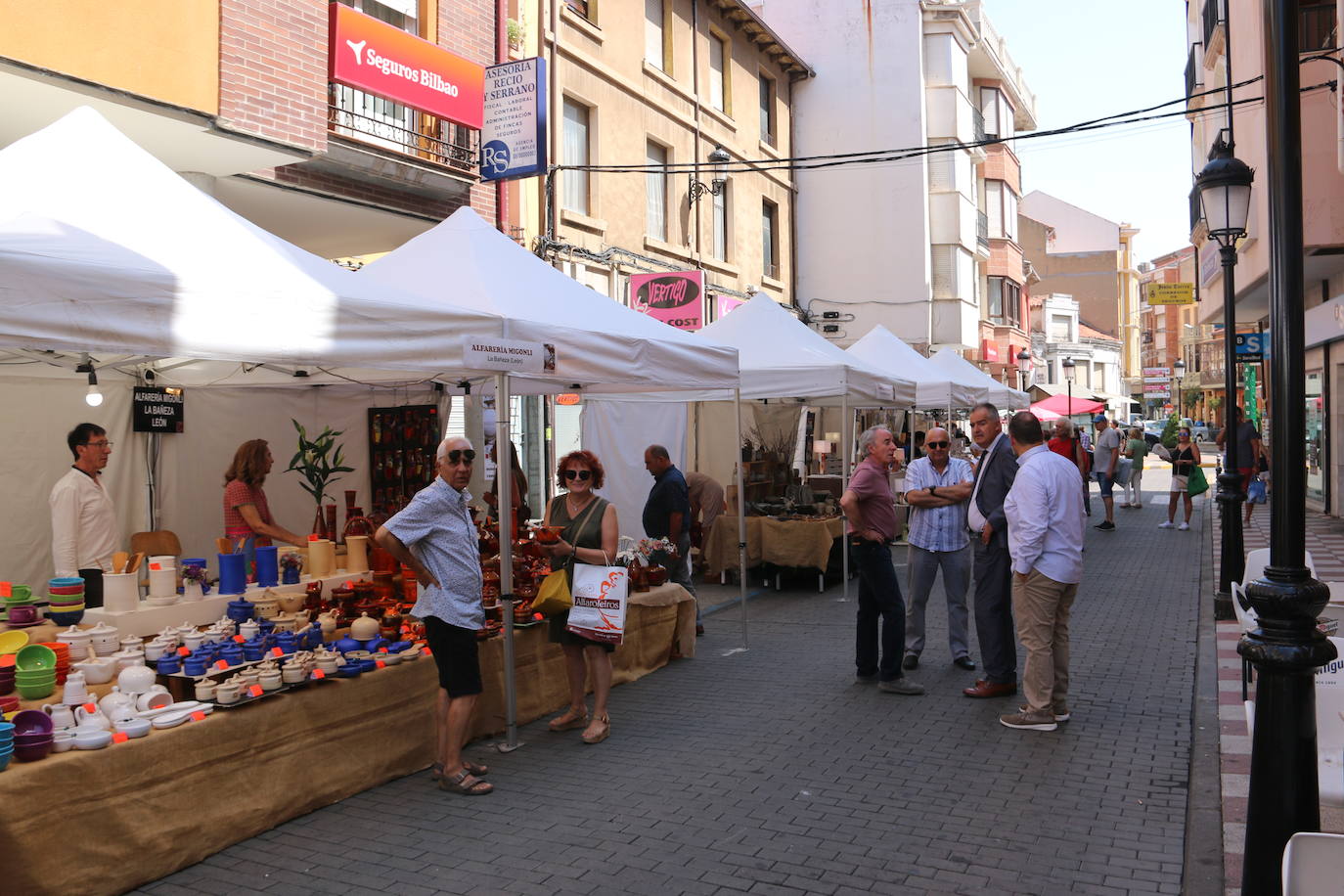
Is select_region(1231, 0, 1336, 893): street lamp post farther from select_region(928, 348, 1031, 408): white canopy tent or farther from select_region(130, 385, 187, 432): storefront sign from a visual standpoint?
select_region(928, 348, 1031, 408): white canopy tent

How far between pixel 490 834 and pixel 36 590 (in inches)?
208

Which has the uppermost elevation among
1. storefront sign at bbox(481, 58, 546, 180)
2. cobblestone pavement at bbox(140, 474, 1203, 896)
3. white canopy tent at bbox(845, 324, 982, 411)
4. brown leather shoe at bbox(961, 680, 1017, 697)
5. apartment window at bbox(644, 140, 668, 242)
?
apartment window at bbox(644, 140, 668, 242)

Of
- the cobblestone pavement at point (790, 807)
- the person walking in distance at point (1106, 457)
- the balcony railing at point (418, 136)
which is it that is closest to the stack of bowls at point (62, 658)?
the cobblestone pavement at point (790, 807)

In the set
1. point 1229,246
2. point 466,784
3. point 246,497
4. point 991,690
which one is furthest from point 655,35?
point 466,784

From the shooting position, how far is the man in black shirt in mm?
8758

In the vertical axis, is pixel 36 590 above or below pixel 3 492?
below

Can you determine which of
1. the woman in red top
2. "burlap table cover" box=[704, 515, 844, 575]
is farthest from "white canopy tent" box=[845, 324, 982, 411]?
the woman in red top

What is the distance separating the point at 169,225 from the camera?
4.93 metres

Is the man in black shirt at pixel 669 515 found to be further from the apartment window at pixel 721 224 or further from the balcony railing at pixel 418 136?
the apartment window at pixel 721 224

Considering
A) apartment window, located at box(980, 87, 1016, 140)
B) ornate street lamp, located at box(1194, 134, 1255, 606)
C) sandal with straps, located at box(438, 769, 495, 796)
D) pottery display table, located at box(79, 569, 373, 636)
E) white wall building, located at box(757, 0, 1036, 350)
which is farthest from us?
apartment window, located at box(980, 87, 1016, 140)

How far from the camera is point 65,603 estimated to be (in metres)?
5.43

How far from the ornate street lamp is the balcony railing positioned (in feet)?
25.1

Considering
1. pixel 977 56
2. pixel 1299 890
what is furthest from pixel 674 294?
pixel 977 56

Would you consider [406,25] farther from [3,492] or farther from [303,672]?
[303,672]
